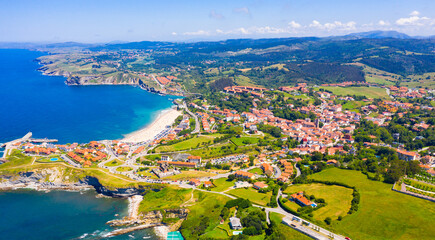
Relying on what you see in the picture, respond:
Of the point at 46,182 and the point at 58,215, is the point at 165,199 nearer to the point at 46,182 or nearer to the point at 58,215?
the point at 58,215

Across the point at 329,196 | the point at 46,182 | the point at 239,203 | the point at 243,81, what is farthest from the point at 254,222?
the point at 243,81

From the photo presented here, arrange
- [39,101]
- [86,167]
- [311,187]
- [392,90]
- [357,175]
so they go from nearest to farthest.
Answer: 1. [311,187]
2. [357,175]
3. [86,167]
4. [39,101]
5. [392,90]

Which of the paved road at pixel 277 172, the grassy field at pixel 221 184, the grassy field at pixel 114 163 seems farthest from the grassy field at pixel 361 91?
the grassy field at pixel 114 163

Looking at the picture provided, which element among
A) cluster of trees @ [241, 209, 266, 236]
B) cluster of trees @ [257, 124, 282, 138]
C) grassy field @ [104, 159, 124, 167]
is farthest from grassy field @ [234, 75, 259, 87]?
cluster of trees @ [241, 209, 266, 236]

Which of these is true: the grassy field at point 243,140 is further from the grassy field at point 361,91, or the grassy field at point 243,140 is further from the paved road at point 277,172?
the grassy field at point 361,91

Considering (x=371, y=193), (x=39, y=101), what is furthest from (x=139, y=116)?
(x=371, y=193)

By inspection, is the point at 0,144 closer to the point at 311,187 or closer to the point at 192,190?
the point at 192,190

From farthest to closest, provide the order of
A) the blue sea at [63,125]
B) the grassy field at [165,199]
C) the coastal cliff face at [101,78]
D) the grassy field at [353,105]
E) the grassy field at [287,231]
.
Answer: the coastal cliff face at [101,78]
the grassy field at [353,105]
the grassy field at [165,199]
the blue sea at [63,125]
the grassy field at [287,231]
